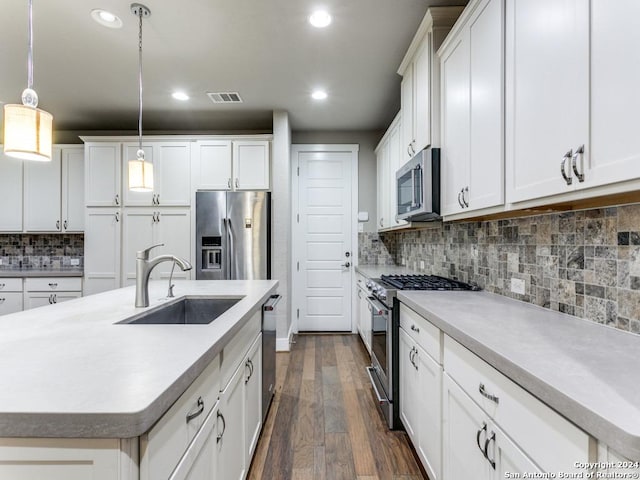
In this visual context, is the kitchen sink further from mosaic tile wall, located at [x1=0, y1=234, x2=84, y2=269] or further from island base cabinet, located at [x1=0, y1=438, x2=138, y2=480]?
mosaic tile wall, located at [x1=0, y1=234, x2=84, y2=269]

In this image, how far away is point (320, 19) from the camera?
218cm

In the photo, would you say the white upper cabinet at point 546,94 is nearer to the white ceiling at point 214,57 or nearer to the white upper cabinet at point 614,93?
the white upper cabinet at point 614,93

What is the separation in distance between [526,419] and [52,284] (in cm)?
456

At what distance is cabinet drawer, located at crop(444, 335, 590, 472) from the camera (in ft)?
2.42

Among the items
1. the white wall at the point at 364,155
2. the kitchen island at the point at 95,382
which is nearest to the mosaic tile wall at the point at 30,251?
the white wall at the point at 364,155

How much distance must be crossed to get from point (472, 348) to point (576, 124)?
2.60 ft

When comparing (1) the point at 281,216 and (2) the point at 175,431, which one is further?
(1) the point at 281,216

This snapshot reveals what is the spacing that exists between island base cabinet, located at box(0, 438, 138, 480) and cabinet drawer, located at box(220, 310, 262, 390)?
1.86 ft

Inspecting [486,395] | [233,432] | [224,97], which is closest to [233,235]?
[224,97]

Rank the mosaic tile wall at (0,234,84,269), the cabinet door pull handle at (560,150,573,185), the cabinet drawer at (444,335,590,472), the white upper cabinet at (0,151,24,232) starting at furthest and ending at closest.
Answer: the mosaic tile wall at (0,234,84,269) → the white upper cabinet at (0,151,24,232) → the cabinet door pull handle at (560,150,573,185) → the cabinet drawer at (444,335,590,472)

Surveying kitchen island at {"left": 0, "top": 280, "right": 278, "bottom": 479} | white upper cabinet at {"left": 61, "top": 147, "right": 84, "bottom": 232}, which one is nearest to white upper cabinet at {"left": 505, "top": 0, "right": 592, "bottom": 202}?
kitchen island at {"left": 0, "top": 280, "right": 278, "bottom": 479}

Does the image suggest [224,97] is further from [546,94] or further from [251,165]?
[546,94]

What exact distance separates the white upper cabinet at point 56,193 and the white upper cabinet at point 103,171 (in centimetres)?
25

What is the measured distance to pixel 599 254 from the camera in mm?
1263
